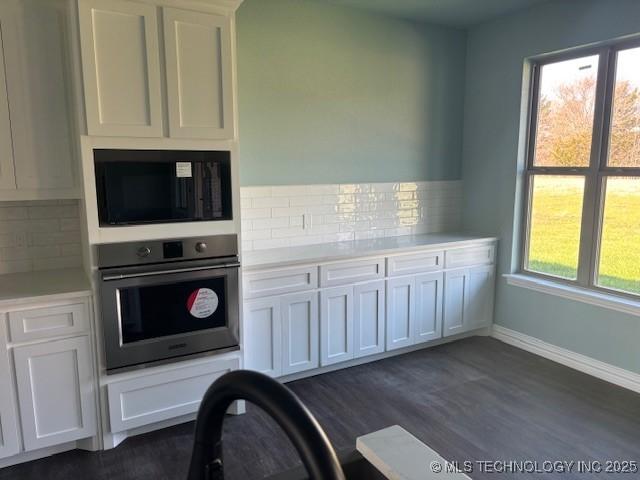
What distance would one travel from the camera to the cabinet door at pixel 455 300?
12.6ft

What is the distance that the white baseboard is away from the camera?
3.21 metres

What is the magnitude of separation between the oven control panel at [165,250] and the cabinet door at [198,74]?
0.57 metres

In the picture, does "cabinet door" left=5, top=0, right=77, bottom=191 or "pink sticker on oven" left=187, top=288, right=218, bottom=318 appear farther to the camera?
"pink sticker on oven" left=187, top=288, right=218, bottom=318

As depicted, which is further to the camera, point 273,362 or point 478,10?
point 478,10

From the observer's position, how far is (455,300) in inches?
154

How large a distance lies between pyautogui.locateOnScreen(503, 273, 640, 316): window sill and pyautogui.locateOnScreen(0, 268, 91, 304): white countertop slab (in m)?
3.23

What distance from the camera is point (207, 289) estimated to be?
2.67 m

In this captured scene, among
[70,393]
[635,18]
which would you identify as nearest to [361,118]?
[635,18]

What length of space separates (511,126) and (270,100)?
6.62 feet

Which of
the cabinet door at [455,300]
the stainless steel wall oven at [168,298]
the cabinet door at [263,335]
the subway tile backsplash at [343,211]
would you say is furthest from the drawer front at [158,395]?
the cabinet door at [455,300]

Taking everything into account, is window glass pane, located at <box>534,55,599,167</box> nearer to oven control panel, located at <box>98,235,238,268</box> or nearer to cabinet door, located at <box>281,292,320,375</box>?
cabinet door, located at <box>281,292,320,375</box>

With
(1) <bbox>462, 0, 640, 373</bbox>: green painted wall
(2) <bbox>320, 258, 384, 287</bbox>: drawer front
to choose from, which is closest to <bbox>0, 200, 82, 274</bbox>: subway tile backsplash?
(2) <bbox>320, 258, 384, 287</bbox>: drawer front

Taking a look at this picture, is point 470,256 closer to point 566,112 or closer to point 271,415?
point 566,112

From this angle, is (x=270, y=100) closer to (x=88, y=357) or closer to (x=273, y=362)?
(x=273, y=362)
